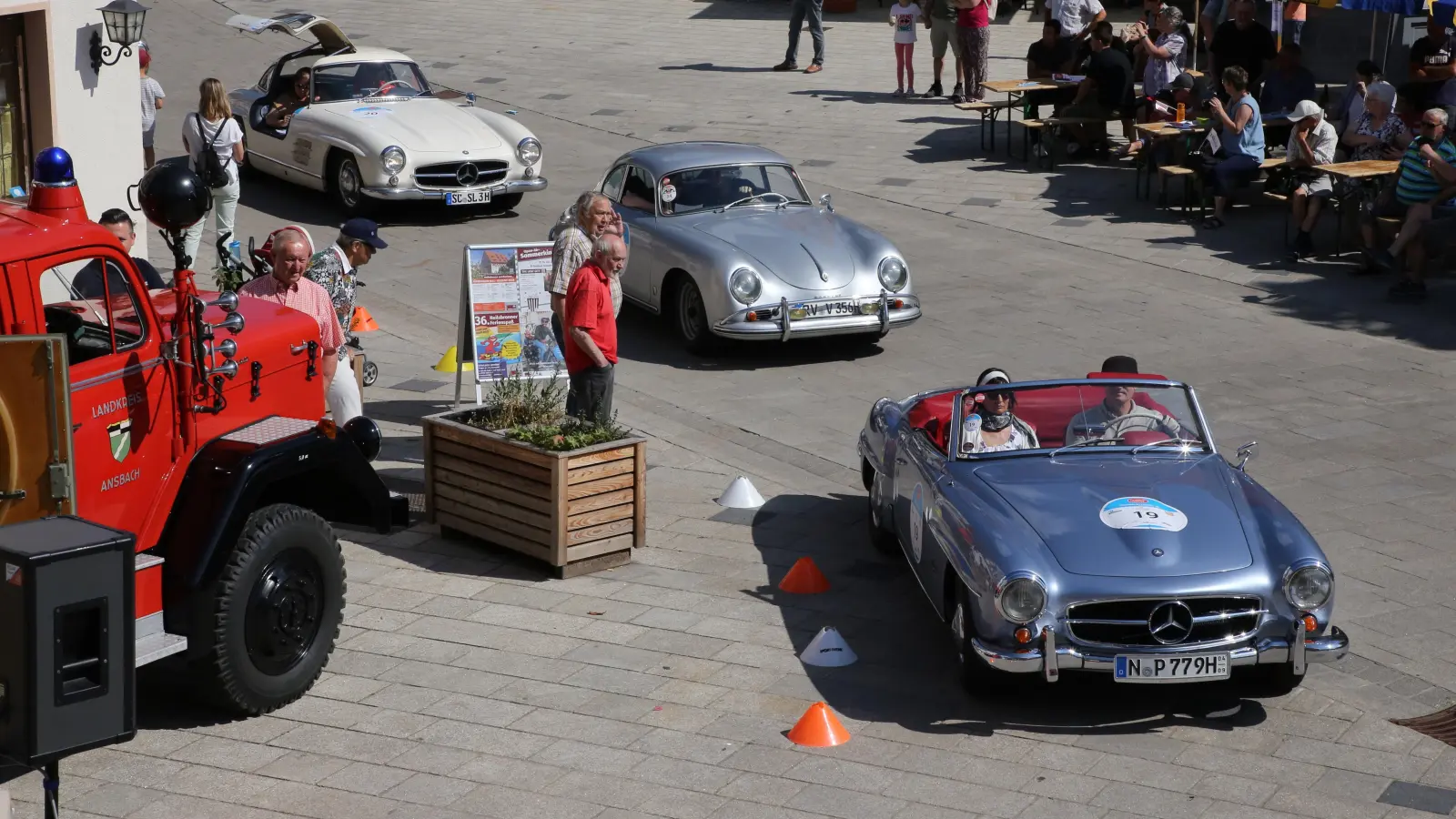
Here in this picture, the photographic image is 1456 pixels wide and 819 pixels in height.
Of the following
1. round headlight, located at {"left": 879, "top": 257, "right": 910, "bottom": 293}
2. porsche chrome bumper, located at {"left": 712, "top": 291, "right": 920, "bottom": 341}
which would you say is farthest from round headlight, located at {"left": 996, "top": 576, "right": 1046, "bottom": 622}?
round headlight, located at {"left": 879, "top": 257, "right": 910, "bottom": 293}

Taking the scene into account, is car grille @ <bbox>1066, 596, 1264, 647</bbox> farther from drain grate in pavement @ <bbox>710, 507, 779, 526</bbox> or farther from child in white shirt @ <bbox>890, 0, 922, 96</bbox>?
child in white shirt @ <bbox>890, 0, 922, 96</bbox>

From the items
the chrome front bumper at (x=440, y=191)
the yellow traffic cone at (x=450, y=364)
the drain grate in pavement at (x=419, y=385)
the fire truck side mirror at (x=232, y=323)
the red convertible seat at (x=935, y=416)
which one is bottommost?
the drain grate in pavement at (x=419, y=385)

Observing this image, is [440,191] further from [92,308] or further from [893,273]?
[92,308]

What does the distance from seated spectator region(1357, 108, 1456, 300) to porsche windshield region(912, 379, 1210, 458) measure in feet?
25.7

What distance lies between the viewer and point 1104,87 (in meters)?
21.2

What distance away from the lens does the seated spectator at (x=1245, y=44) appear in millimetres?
21219

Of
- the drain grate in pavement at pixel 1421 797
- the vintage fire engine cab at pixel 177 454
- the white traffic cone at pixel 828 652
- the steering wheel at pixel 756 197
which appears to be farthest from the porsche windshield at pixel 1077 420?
the steering wheel at pixel 756 197

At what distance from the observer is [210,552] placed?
7000 mm

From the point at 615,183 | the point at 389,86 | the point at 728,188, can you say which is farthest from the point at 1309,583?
the point at 389,86

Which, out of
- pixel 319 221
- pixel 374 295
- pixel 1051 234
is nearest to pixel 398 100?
pixel 319 221

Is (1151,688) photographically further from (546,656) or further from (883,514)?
(546,656)

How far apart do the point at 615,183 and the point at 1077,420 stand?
7.42 metres

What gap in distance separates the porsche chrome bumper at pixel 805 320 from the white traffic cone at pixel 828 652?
5338 mm

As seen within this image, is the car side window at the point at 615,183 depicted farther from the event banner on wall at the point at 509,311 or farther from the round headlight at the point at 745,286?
the event banner on wall at the point at 509,311
